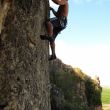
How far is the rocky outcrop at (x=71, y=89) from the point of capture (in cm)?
2241

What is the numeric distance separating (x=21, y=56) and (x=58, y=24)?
6.24ft

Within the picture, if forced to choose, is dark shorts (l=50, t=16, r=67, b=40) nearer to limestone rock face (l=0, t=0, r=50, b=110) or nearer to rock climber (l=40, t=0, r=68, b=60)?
rock climber (l=40, t=0, r=68, b=60)

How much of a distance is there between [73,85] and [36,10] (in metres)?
15.4

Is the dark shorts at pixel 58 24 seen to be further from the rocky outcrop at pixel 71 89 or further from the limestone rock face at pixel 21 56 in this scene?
the rocky outcrop at pixel 71 89

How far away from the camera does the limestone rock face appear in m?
8.88

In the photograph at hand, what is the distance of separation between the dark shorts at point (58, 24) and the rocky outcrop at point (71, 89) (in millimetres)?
10656

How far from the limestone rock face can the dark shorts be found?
0.81 metres

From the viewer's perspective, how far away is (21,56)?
9242 millimetres

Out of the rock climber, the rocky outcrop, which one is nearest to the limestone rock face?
the rock climber

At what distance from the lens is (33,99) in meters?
9.45

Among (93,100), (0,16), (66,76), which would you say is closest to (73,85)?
(66,76)

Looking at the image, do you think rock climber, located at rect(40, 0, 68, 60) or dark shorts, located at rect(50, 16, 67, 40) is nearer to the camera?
rock climber, located at rect(40, 0, 68, 60)

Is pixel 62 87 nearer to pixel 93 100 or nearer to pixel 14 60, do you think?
pixel 93 100

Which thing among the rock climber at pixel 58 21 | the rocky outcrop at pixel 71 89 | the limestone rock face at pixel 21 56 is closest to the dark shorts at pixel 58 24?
the rock climber at pixel 58 21
